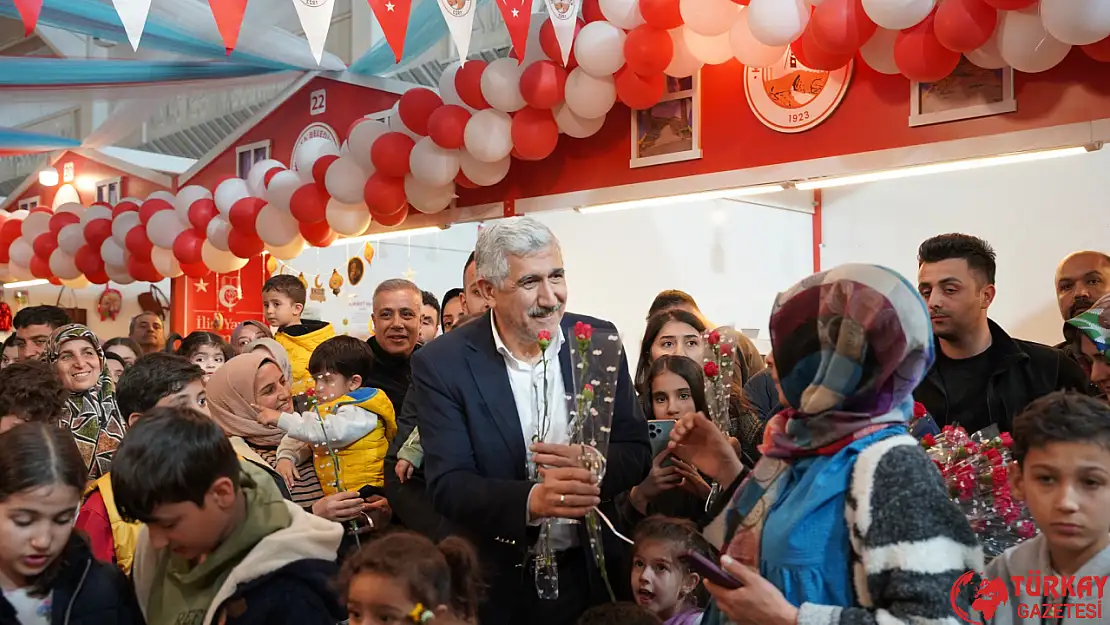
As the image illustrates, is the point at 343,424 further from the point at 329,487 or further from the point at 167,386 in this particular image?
the point at 167,386

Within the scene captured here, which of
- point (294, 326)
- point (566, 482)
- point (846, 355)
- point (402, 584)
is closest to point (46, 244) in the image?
point (294, 326)

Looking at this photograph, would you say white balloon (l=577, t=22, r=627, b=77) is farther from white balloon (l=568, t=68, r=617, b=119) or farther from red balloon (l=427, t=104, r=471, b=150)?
red balloon (l=427, t=104, r=471, b=150)

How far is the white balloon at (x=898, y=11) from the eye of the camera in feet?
12.1

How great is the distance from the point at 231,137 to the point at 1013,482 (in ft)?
24.2

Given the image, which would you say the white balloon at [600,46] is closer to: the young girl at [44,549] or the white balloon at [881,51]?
the white balloon at [881,51]

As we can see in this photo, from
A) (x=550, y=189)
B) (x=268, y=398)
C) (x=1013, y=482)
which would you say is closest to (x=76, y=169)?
(x=550, y=189)

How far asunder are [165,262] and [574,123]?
138 inches

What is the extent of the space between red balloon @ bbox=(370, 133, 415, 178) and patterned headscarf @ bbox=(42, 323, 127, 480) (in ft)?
6.23

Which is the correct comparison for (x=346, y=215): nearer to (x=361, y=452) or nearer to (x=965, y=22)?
(x=361, y=452)

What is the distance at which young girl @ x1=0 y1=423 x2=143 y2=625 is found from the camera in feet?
6.11

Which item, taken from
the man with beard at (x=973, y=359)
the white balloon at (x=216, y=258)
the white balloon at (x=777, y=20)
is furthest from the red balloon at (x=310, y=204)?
the man with beard at (x=973, y=359)

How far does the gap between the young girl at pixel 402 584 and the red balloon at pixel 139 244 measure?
5912mm

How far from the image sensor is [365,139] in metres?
Answer: 5.61

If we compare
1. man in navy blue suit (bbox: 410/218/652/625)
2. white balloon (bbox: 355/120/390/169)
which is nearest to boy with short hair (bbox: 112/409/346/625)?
man in navy blue suit (bbox: 410/218/652/625)
